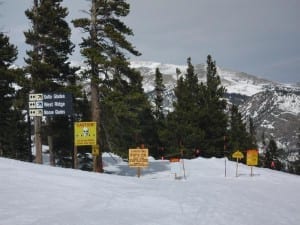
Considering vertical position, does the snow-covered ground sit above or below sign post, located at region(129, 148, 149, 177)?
below

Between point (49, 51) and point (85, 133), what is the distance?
371 inches

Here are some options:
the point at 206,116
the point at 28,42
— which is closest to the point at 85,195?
the point at 28,42

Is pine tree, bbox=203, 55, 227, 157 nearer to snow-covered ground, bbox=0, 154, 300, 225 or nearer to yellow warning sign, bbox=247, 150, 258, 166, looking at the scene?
yellow warning sign, bbox=247, 150, 258, 166

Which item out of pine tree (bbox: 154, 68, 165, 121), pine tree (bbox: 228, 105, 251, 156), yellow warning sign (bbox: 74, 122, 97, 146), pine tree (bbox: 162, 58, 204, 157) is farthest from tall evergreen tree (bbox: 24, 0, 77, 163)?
pine tree (bbox: 154, 68, 165, 121)

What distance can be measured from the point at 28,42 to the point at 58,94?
7189mm

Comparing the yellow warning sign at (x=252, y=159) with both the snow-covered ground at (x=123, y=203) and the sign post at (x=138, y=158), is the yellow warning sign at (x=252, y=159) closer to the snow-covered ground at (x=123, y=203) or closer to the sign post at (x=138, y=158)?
the sign post at (x=138, y=158)

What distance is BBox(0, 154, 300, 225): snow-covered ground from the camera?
9.51 m

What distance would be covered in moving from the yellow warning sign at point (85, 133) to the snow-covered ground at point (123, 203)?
19.3 ft

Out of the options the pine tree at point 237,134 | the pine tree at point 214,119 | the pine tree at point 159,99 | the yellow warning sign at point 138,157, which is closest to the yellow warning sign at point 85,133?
Answer: the yellow warning sign at point 138,157

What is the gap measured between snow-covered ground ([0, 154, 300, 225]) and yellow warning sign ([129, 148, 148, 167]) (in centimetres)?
633

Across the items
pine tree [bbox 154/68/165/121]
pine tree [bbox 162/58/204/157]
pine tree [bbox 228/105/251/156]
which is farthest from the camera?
pine tree [bbox 154/68/165/121]

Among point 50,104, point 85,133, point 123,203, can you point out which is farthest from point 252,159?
point 123,203

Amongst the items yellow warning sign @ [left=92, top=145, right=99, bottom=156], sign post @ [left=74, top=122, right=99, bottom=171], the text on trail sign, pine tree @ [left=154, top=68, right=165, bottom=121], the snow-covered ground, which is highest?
pine tree @ [left=154, top=68, right=165, bottom=121]

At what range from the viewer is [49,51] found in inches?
1177
